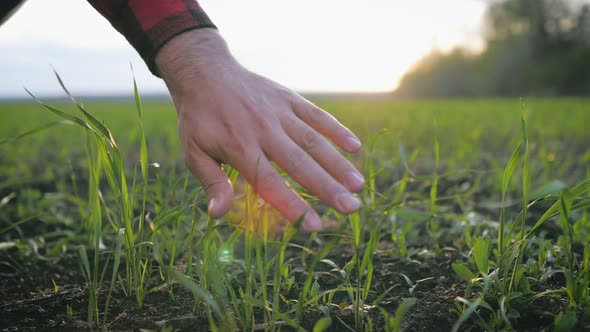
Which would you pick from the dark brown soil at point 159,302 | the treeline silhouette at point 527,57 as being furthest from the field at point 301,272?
the treeline silhouette at point 527,57

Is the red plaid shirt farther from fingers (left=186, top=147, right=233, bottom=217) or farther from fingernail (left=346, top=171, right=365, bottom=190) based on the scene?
fingernail (left=346, top=171, right=365, bottom=190)

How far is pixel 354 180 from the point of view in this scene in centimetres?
94

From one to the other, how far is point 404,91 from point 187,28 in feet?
141

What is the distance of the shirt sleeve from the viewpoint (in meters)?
1.10

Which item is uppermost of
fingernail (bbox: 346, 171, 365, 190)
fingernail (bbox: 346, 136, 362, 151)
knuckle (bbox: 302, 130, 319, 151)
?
knuckle (bbox: 302, 130, 319, 151)

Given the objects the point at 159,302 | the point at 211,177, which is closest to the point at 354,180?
the point at 211,177

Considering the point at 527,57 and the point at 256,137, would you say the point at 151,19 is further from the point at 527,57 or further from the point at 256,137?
the point at 527,57

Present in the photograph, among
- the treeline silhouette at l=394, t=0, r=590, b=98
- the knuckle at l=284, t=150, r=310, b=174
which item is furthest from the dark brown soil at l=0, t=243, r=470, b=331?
the treeline silhouette at l=394, t=0, r=590, b=98

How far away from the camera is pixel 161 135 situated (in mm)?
5793

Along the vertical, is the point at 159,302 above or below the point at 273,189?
below

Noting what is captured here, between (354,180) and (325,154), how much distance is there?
3.2 inches

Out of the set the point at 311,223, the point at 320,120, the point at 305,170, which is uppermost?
the point at 320,120

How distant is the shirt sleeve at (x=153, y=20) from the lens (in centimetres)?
110

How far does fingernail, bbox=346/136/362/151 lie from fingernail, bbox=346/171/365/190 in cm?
8
